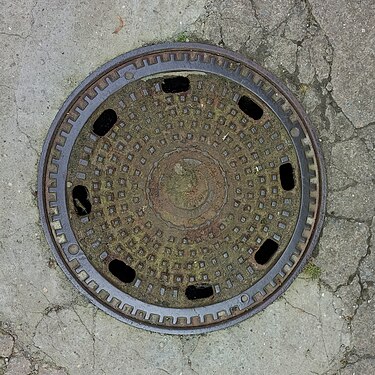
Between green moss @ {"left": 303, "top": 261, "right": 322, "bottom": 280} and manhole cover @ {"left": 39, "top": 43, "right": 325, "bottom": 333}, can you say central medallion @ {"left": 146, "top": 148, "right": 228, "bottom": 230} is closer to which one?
manhole cover @ {"left": 39, "top": 43, "right": 325, "bottom": 333}

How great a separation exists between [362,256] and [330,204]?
0.94 ft

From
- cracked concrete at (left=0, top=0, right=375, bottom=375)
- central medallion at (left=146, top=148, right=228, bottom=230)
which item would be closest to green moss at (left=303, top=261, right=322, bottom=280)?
cracked concrete at (left=0, top=0, right=375, bottom=375)

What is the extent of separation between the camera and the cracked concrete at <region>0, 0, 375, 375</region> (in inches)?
83.1

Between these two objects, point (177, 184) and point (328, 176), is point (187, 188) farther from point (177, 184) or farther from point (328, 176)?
point (328, 176)

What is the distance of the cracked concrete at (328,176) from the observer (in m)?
2.11

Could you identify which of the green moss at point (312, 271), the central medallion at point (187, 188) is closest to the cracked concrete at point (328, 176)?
the green moss at point (312, 271)

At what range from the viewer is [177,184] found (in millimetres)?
2090

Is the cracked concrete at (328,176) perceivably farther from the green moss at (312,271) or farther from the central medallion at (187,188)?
the central medallion at (187,188)

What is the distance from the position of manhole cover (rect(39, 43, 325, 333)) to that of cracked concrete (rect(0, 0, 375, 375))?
0.09 meters

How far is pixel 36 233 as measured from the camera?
214 centimetres

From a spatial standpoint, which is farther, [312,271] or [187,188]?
[312,271]

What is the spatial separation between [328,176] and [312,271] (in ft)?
1.45

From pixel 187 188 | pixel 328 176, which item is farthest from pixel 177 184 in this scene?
pixel 328 176

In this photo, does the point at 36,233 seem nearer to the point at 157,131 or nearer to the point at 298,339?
the point at 157,131
